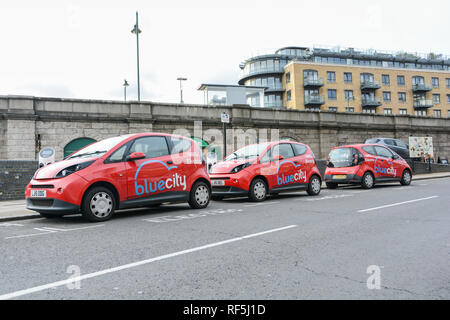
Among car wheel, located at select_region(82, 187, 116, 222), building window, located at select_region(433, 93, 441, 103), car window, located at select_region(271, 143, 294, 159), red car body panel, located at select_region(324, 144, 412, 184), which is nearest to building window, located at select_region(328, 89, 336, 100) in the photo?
building window, located at select_region(433, 93, 441, 103)

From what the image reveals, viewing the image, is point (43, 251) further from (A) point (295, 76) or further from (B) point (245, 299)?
(A) point (295, 76)

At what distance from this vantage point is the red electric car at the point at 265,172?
10.0 meters

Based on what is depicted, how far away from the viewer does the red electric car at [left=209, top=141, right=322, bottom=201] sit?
1000cm

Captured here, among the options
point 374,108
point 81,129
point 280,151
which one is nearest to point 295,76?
point 374,108

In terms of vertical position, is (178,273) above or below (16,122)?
below

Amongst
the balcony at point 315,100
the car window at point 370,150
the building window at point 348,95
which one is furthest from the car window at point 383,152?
the building window at point 348,95

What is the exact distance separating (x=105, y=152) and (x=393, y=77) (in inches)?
2703

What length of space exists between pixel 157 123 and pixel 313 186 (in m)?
11.2

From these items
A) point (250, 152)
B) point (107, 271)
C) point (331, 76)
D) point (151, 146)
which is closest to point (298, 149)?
point (250, 152)

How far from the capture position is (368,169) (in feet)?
46.2

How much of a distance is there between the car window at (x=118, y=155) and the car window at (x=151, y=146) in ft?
0.60

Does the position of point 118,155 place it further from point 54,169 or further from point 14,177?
point 14,177

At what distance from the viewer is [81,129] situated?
1880 centimetres

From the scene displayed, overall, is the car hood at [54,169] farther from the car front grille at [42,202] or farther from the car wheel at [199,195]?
the car wheel at [199,195]
